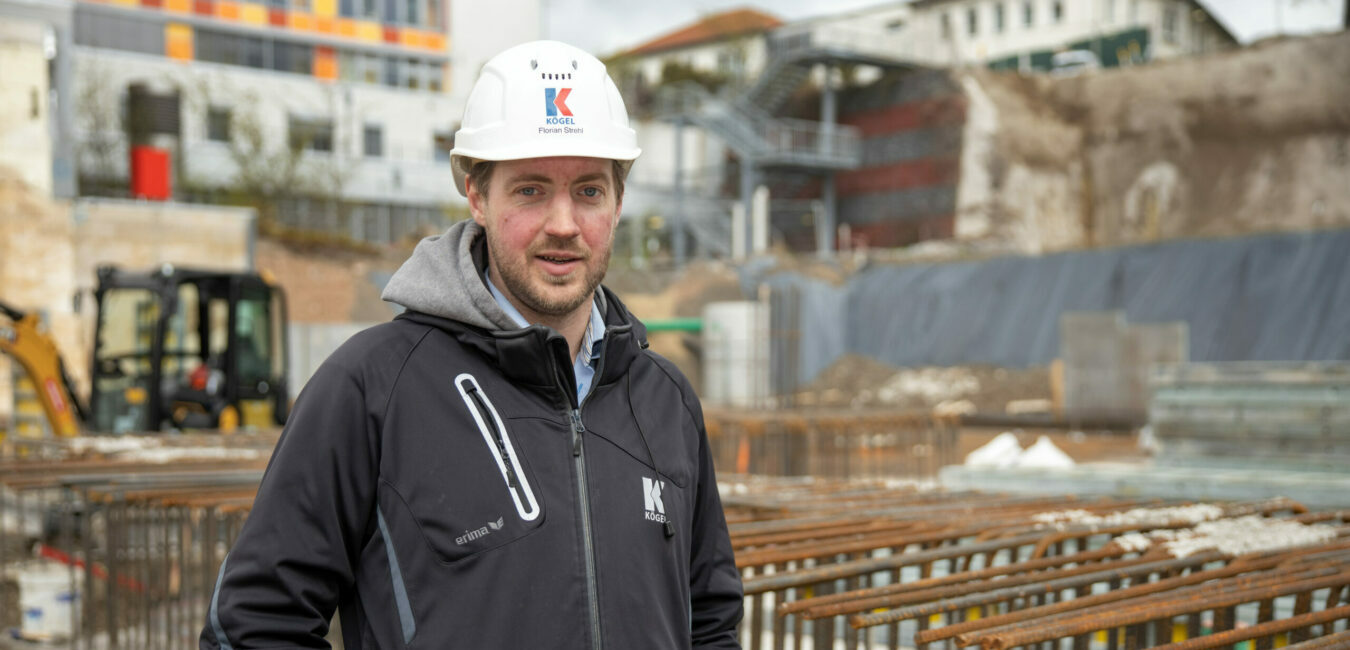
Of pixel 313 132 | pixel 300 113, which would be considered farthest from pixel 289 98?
pixel 313 132

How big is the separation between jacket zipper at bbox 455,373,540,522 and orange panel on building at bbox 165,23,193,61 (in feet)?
156

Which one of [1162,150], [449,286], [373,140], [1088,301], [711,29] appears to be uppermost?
[711,29]

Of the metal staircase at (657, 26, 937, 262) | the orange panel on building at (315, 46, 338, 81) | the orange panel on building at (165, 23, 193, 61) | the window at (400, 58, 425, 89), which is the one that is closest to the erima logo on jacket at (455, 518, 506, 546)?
the metal staircase at (657, 26, 937, 262)

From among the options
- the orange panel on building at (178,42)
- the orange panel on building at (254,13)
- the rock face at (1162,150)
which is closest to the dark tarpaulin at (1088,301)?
the rock face at (1162,150)

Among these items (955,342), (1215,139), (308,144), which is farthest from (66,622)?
(1215,139)

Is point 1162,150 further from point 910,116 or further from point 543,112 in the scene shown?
point 543,112

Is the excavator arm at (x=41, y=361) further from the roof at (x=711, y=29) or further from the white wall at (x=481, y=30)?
the roof at (x=711, y=29)

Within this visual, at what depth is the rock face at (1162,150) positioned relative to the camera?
39.3m

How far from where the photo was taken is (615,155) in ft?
7.04

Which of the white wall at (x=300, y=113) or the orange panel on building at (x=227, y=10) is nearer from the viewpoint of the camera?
the white wall at (x=300, y=113)

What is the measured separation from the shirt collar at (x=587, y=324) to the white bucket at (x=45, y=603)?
288 inches

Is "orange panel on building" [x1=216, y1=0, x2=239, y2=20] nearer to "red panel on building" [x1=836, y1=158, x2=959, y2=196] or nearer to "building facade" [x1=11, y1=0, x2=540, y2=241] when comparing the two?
"building facade" [x1=11, y1=0, x2=540, y2=241]

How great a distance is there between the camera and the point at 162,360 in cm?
1336

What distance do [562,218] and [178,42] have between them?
48.1 m
